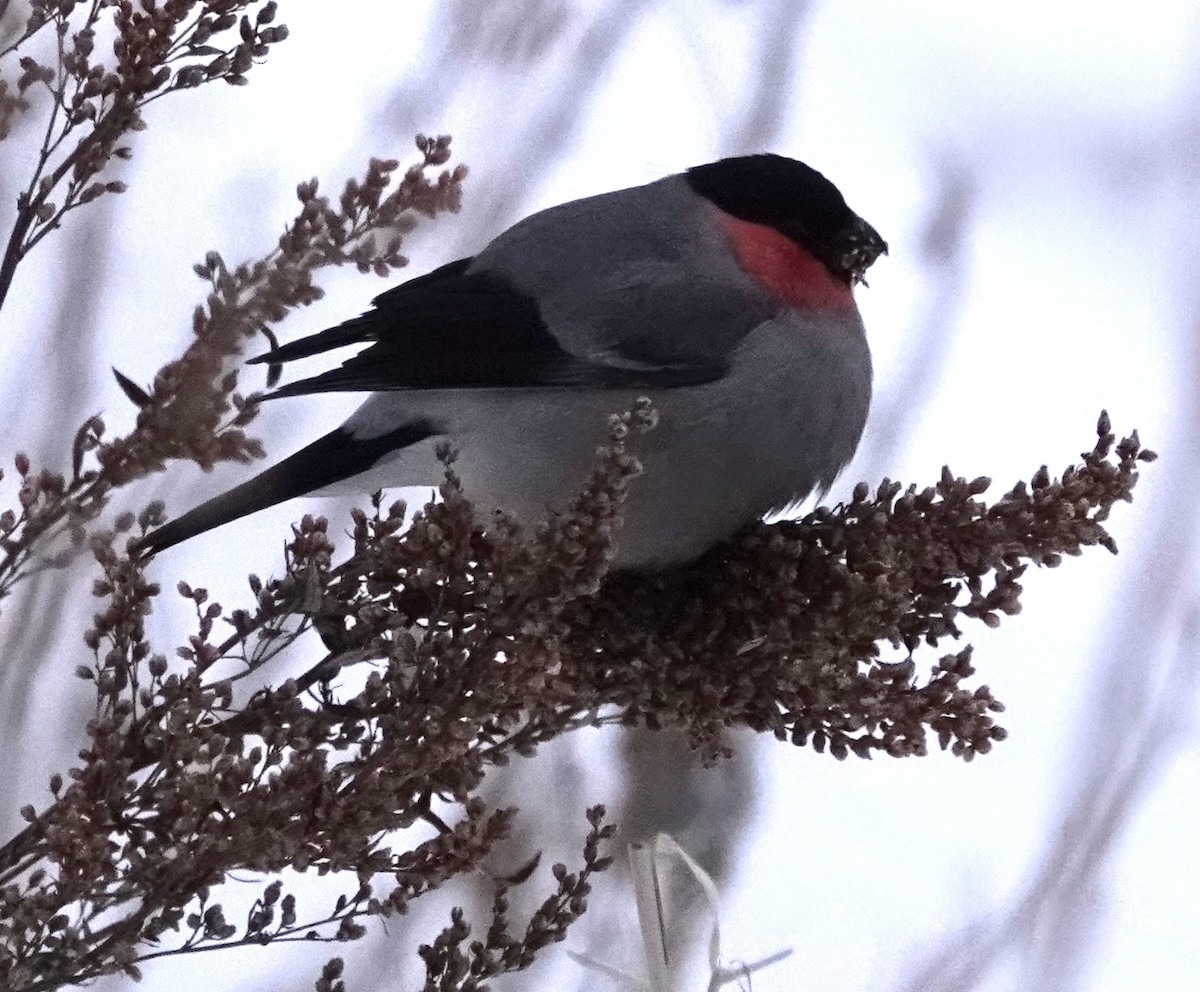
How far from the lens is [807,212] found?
1.80 m

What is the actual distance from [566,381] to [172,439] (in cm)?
56

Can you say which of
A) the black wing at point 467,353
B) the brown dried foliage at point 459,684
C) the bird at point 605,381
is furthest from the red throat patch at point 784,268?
the brown dried foliage at point 459,684

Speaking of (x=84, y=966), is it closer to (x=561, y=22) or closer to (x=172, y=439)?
(x=172, y=439)

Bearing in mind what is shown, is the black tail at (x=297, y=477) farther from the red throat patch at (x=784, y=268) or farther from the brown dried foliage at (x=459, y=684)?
the red throat patch at (x=784, y=268)

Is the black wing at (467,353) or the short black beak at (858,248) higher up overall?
the short black beak at (858,248)

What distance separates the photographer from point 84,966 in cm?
92

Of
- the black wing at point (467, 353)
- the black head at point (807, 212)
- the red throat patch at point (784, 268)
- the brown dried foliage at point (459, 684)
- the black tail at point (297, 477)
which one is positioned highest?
the black head at point (807, 212)

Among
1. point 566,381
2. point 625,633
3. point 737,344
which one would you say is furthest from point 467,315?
point 625,633


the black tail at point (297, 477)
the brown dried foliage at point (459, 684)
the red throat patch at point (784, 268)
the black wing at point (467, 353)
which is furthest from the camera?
the red throat patch at point (784, 268)

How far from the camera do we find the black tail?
1334 millimetres

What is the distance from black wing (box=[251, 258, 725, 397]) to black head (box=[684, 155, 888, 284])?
0.31 m

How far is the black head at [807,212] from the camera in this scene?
5.87 ft

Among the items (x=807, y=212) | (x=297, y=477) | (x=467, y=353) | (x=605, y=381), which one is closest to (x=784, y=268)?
(x=807, y=212)

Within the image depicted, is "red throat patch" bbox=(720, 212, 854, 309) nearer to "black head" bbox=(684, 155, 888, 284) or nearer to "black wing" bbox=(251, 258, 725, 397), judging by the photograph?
"black head" bbox=(684, 155, 888, 284)
